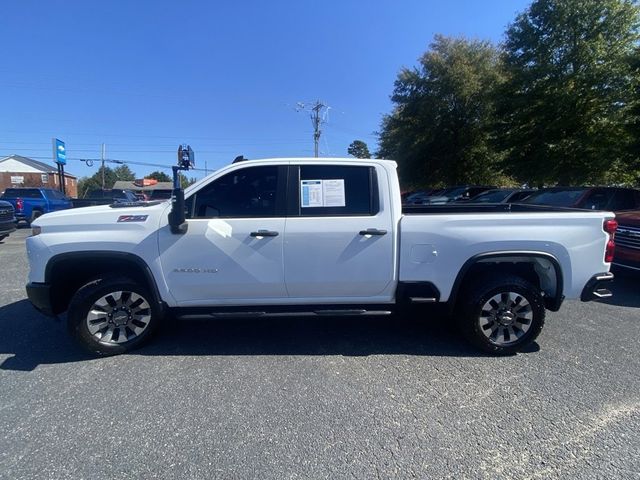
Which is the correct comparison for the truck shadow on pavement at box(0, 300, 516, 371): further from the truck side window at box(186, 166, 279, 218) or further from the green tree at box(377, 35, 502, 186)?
the green tree at box(377, 35, 502, 186)

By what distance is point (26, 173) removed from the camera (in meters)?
61.8

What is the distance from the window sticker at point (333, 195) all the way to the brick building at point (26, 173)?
235ft

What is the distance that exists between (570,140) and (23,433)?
19.0 m

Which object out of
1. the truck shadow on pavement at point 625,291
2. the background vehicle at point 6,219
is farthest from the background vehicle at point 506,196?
the background vehicle at point 6,219

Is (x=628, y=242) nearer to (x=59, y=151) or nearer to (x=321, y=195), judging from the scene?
(x=321, y=195)

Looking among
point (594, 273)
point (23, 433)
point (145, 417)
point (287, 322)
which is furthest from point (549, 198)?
point (23, 433)

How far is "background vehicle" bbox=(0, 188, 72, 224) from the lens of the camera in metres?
14.8

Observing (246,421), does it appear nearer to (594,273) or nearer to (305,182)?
(305,182)

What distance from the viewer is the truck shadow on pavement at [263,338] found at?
356 cm

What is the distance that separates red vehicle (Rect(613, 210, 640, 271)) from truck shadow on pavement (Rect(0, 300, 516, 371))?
3.35m

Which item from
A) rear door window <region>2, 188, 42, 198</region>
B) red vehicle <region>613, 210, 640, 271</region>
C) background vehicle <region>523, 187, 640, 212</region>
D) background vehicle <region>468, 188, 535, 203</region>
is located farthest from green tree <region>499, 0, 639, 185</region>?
rear door window <region>2, 188, 42, 198</region>

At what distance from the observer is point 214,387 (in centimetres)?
296

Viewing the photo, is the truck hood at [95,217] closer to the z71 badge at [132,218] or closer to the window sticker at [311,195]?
the z71 badge at [132,218]

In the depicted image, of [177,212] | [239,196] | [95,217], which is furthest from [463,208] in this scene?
[95,217]
